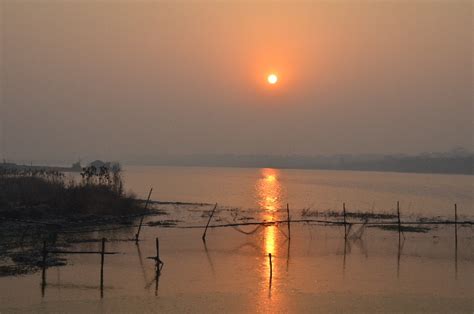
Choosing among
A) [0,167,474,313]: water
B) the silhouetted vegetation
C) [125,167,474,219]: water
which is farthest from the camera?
[125,167,474,219]: water

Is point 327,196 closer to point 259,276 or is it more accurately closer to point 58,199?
point 58,199

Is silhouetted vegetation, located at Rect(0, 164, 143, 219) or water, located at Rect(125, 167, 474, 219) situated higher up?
silhouetted vegetation, located at Rect(0, 164, 143, 219)

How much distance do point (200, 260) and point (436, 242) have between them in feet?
41.9

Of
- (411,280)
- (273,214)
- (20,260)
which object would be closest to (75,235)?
(20,260)

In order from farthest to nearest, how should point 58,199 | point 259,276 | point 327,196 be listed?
point 327,196, point 58,199, point 259,276

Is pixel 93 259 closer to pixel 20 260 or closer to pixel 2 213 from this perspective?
pixel 20 260

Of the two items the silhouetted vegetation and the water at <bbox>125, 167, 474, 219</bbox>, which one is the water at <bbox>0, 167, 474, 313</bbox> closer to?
the silhouetted vegetation

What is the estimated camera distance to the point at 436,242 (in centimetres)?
2608

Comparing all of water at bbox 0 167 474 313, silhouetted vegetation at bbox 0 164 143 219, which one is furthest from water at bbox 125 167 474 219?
water at bbox 0 167 474 313

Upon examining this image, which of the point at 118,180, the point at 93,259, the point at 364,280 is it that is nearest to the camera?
the point at 364,280

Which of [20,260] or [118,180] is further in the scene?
[118,180]

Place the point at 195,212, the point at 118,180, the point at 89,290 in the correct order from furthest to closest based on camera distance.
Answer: the point at 195,212 < the point at 118,180 < the point at 89,290

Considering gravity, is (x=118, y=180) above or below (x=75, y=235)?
above

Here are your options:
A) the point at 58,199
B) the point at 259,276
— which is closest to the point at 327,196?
the point at 58,199
